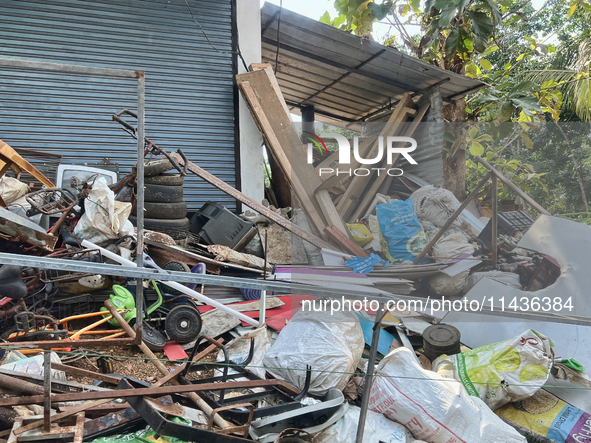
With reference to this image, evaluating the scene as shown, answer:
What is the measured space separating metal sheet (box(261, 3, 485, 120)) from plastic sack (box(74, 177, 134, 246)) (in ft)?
10.5

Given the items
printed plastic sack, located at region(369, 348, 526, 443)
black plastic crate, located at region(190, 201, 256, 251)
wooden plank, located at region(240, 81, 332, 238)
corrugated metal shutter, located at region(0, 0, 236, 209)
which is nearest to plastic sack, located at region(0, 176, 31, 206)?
corrugated metal shutter, located at region(0, 0, 236, 209)

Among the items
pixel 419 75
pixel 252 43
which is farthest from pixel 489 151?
pixel 252 43

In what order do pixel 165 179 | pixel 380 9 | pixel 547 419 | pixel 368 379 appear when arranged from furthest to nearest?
pixel 380 9
pixel 165 179
pixel 547 419
pixel 368 379

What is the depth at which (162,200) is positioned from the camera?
4.45 metres

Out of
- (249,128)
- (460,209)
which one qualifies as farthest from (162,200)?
(460,209)

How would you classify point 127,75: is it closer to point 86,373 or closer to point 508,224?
point 86,373

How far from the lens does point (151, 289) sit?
3432 millimetres

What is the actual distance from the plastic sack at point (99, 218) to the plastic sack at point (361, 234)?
2.47 meters

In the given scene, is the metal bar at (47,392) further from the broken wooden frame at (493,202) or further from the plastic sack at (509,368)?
the plastic sack at (509,368)

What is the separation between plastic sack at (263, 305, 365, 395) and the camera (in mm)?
2043

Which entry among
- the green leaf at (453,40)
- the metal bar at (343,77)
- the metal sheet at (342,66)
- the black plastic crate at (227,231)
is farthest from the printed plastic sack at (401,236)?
the metal bar at (343,77)

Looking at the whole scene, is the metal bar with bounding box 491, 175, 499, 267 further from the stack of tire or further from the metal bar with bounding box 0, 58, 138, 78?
the stack of tire

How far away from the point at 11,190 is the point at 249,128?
294 centimetres

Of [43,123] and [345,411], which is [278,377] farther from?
[43,123]
